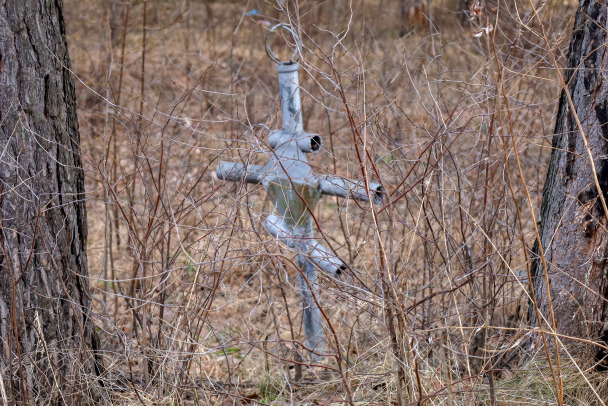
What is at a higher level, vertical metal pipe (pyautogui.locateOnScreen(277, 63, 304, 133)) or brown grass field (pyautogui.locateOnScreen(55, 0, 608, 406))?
vertical metal pipe (pyautogui.locateOnScreen(277, 63, 304, 133))

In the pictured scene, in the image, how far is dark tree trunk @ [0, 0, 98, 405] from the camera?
2.28 m

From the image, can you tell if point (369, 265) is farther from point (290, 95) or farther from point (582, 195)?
point (582, 195)

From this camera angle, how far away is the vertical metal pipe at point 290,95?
2.75 metres

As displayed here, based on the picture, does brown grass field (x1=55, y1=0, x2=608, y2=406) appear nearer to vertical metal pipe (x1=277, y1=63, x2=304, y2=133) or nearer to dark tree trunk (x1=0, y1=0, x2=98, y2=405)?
vertical metal pipe (x1=277, y1=63, x2=304, y2=133)

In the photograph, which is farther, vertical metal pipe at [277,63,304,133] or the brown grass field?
vertical metal pipe at [277,63,304,133]

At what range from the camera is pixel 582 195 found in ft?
8.09

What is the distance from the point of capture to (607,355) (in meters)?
2.42

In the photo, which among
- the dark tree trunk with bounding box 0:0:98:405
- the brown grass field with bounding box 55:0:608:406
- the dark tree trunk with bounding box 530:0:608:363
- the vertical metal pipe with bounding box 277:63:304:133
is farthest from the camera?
the vertical metal pipe with bounding box 277:63:304:133

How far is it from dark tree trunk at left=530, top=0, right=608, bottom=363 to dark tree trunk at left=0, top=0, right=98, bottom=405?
1.85 metres

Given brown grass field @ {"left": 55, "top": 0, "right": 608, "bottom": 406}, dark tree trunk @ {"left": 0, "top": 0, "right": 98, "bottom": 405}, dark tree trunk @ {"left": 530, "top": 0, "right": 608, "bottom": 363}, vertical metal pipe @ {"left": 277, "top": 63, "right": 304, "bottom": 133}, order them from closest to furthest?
brown grass field @ {"left": 55, "top": 0, "right": 608, "bottom": 406} → dark tree trunk @ {"left": 0, "top": 0, "right": 98, "bottom": 405} → dark tree trunk @ {"left": 530, "top": 0, "right": 608, "bottom": 363} → vertical metal pipe @ {"left": 277, "top": 63, "right": 304, "bottom": 133}

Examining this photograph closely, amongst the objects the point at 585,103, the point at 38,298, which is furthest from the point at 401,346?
the point at 38,298

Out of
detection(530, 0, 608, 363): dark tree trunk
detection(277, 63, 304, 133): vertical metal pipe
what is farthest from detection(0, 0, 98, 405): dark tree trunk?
detection(530, 0, 608, 363): dark tree trunk

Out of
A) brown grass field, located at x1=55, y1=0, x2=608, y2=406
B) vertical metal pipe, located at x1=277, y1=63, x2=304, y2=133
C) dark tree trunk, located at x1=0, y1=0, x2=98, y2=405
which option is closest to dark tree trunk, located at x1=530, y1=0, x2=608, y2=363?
brown grass field, located at x1=55, y1=0, x2=608, y2=406

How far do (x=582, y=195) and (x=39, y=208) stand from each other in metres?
2.01
